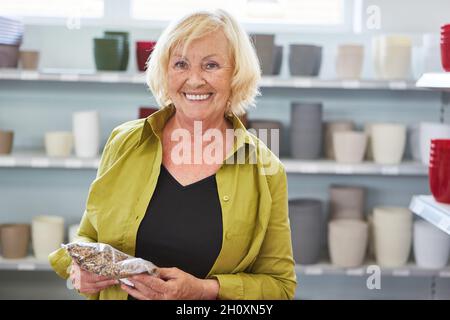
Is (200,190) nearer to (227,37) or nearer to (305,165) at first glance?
(227,37)

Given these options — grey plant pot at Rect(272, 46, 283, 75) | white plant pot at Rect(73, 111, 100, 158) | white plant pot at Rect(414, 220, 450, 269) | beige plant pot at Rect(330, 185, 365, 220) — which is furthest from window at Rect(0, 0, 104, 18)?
white plant pot at Rect(414, 220, 450, 269)

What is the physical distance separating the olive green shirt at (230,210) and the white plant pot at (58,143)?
1422 millimetres

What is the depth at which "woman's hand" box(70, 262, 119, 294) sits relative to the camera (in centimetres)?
118

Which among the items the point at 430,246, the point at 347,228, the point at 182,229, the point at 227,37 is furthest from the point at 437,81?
the point at 430,246

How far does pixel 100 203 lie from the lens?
1264 mm

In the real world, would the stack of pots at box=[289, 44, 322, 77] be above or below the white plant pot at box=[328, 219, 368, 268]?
above

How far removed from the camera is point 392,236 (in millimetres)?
2686

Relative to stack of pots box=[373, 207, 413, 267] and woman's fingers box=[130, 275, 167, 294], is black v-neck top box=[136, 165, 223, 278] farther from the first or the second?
stack of pots box=[373, 207, 413, 267]

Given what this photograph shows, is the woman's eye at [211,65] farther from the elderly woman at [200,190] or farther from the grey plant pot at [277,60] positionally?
the grey plant pot at [277,60]

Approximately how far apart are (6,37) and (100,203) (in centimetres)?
157

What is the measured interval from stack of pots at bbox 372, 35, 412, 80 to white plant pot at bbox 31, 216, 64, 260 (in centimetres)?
140

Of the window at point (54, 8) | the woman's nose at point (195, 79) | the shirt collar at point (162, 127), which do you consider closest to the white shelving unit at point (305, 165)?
the window at point (54, 8)
